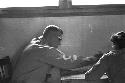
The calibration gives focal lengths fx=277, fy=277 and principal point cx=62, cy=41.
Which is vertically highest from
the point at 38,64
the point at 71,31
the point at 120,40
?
the point at 71,31

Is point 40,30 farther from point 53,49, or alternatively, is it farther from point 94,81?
point 94,81

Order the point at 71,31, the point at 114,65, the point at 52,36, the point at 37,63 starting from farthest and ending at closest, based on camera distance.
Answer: the point at 71,31, the point at 52,36, the point at 37,63, the point at 114,65

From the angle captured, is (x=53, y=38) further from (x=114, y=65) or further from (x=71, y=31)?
(x=71, y=31)

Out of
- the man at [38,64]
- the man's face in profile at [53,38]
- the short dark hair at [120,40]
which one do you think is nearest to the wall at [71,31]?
the man's face in profile at [53,38]

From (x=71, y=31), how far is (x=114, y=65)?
2162 millimetres

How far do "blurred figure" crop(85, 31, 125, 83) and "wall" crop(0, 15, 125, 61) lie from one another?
1.84 m

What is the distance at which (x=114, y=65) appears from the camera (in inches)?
158

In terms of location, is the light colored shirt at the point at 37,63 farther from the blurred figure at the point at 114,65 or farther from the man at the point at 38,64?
the blurred figure at the point at 114,65

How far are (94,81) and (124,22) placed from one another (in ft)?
7.15

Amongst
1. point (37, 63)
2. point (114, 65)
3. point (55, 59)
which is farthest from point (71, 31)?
point (114, 65)

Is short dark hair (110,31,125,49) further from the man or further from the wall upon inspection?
the wall

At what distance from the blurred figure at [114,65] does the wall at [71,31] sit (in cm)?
184

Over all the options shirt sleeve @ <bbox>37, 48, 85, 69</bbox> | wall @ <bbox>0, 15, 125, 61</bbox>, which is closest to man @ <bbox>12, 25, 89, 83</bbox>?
shirt sleeve @ <bbox>37, 48, 85, 69</bbox>

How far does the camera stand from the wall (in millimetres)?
5938
